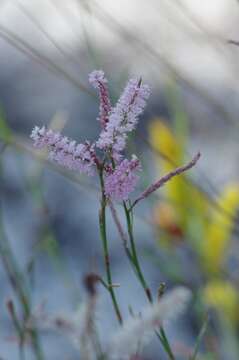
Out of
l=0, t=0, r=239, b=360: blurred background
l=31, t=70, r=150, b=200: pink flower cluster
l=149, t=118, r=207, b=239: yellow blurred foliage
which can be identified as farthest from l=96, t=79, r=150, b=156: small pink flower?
l=149, t=118, r=207, b=239: yellow blurred foliage

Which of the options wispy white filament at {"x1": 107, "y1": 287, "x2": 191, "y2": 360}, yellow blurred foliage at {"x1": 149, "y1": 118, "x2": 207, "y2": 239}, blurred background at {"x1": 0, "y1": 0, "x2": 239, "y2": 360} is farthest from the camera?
yellow blurred foliage at {"x1": 149, "y1": 118, "x2": 207, "y2": 239}

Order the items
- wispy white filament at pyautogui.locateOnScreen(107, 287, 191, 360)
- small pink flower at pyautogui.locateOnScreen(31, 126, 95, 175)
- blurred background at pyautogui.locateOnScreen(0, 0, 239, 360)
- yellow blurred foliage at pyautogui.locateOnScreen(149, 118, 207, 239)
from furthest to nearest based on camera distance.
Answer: yellow blurred foliage at pyautogui.locateOnScreen(149, 118, 207, 239), blurred background at pyautogui.locateOnScreen(0, 0, 239, 360), small pink flower at pyautogui.locateOnScreen(31, 126, 95, 175), wispy white filament at pyautogui.locateOnScreen(107, 287, 191, 360)

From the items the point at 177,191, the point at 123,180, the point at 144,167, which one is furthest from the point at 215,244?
the point at 123,180

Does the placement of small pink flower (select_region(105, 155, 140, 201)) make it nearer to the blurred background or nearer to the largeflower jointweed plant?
the largeflower jointweed plant

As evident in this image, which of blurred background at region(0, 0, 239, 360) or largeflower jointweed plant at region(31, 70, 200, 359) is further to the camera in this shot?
blurred background at region(0, 0, 239, 360)

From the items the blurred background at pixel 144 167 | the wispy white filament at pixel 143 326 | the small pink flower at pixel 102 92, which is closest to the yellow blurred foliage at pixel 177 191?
the blurred background at pixel 144 167

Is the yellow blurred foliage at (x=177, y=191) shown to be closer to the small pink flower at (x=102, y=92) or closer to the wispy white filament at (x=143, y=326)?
the small pink flower at (x=102, y=92)
